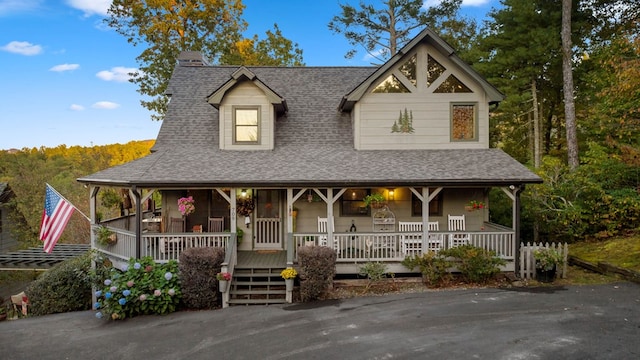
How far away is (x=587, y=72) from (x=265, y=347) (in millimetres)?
20575

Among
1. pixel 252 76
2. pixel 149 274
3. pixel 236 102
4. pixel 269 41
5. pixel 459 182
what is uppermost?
pixel 269 41

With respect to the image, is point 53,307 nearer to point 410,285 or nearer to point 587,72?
point 410,285

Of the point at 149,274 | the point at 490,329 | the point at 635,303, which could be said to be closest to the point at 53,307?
the point at 149,274

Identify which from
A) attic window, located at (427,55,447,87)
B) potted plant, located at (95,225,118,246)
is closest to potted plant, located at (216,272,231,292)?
potted plant, located at (95,225,118,246)

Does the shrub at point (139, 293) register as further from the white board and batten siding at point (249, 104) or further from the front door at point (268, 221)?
the white board and batten siding at point (249, 104)

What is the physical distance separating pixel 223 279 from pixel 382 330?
4.24m

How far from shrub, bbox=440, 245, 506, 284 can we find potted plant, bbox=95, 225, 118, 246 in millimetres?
10285

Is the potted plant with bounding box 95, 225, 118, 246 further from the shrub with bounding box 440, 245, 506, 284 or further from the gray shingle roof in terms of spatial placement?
the shrub with bounding box 440, 245, 506, 284

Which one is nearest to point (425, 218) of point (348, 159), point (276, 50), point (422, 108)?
point (348, 159)

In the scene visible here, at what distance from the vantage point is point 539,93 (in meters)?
20.4

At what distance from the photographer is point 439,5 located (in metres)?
24.8

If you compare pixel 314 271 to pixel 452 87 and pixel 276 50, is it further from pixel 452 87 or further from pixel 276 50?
pixel 276 50

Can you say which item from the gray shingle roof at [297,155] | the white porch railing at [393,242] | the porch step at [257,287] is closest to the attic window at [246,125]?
the gray shingle roof at [297,155]

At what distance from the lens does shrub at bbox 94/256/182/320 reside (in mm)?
9031
